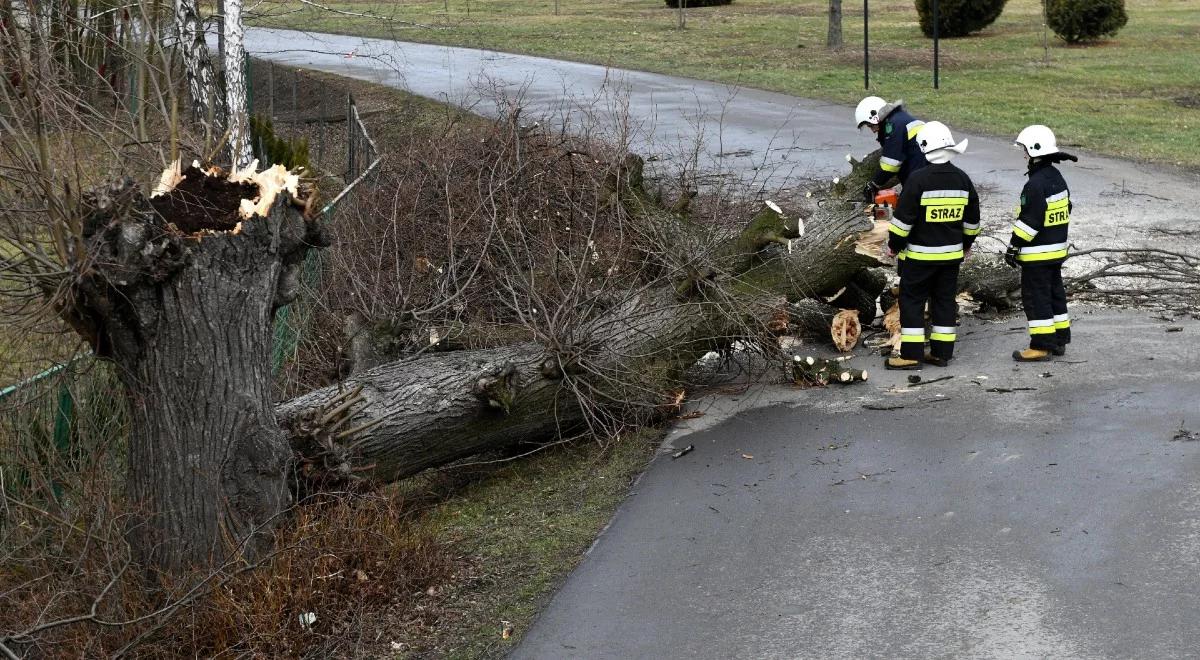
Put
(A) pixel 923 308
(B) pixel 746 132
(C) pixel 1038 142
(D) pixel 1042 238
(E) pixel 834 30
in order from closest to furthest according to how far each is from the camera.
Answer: (C) pixel 1038 142
(D) pixel 1042 238
(A) pixel 923 308
(B) pixel 746 132
(E) pixel 834 30

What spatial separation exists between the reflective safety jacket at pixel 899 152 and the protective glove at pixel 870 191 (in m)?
0.03

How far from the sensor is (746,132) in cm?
1814

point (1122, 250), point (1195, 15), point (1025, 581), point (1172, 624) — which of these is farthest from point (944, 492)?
point (1195, 15)

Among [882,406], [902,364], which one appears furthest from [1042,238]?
[882,406]

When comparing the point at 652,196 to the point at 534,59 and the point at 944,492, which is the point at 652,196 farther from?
the point at 534,59

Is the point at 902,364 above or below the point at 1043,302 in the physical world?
below

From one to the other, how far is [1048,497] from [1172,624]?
55.7 inches

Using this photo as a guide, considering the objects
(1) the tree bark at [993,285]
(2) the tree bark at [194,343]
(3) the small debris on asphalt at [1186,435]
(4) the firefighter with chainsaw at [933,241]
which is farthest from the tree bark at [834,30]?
(2) the tree bark at [194,343]

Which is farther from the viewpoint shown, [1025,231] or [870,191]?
[870,191]

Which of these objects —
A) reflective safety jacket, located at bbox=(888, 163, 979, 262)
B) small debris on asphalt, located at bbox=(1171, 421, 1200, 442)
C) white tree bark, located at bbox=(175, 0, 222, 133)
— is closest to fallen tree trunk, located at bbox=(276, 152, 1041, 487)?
reflective safety jacket, located at bbox=(888, 163, 979, 262)

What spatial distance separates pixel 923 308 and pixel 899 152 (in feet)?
6.29

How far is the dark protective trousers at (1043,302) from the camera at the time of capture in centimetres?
866

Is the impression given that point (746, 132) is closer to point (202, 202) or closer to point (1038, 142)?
point (1038, 142)

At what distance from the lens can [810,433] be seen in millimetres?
7812
